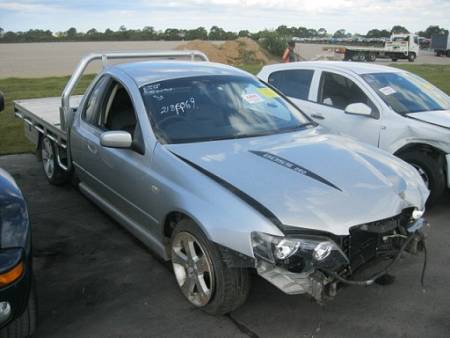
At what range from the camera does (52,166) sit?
6.46 m

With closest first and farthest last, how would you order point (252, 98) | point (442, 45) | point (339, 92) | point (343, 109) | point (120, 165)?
point (120, 165)
point (252, 98)
point (343, 109)
point (339, 92)
point (442, 45)

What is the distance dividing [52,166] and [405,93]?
457 cm

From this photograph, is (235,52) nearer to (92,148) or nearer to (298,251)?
(92,148)

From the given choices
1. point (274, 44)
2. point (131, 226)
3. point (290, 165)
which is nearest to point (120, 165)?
point (131, 226)

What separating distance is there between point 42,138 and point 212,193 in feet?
14.1

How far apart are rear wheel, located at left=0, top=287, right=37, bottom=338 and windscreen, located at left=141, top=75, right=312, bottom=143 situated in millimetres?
1552

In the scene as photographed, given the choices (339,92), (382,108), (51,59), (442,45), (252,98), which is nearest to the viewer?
(252,98)

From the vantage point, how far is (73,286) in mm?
3980

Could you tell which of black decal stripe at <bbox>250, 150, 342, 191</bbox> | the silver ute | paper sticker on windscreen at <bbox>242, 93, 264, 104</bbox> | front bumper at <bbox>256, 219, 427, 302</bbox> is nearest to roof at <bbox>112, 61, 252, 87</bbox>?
the silver ute

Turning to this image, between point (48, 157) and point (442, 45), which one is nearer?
point (48, 157)

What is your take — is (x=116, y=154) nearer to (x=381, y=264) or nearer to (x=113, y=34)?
(x=381, y=264)

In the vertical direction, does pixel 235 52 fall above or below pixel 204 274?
above

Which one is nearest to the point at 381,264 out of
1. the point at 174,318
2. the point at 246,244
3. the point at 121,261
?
the point at 246,244

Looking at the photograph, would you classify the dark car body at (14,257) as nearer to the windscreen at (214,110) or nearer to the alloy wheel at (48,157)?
the windscreen at (214,110)
